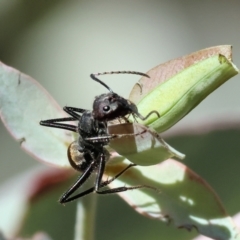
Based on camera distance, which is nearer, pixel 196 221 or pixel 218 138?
pixel 196 221

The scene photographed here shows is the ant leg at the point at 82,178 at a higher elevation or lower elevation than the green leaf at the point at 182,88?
lower

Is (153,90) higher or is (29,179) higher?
(153,90)

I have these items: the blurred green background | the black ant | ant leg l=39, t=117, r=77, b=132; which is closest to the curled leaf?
the black ant

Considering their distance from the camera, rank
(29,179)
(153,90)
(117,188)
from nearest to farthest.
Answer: (153,90)
(117,188)
(29,179)

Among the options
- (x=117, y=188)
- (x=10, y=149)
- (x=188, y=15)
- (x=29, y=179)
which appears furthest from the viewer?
(x=188, y=15)

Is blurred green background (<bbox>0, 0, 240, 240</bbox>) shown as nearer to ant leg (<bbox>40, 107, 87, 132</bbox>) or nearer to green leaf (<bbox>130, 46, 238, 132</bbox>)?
ant leg (<bbox>40, 107, 87, 132</bbox>)

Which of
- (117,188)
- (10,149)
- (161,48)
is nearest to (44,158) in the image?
(117,188)

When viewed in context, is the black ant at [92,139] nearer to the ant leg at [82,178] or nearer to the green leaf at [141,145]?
the ant leg at [82,178]

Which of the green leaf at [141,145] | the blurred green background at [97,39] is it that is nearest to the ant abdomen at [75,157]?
the green leaf at [141,145]

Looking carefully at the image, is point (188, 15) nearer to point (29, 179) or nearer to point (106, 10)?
point (106, 10)
